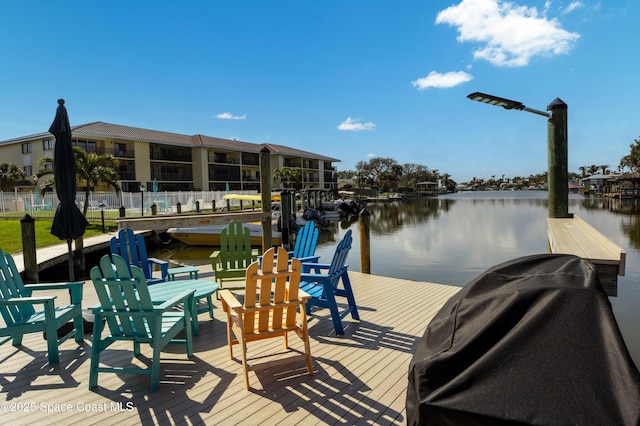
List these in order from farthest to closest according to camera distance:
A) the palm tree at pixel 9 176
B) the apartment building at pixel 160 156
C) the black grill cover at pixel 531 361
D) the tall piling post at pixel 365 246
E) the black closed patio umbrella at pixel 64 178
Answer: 1. the apartment building at pixel 160 156
2. the palm tree at pixel 9 176
3. the tall piling post at pixel 365 246
4. the black closed patio umbrella at pixel 64 178
5. the black grill cover at pixel 531 361

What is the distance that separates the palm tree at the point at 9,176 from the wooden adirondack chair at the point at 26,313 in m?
40.1

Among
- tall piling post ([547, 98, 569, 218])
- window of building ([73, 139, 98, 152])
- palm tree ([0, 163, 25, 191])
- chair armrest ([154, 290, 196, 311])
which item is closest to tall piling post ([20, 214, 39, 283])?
chair armrest ([154, 290, 196, 311])

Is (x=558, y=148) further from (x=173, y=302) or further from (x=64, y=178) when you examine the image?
(x=64, y=178)

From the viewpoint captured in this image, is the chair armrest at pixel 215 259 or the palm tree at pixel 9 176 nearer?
the chair armrest at pixel 215 259

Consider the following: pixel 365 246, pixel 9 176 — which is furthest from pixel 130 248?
Answer: pixel 9 176

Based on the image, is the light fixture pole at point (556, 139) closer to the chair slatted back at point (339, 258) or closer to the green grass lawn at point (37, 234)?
the chair slatted back at point (339, 258)

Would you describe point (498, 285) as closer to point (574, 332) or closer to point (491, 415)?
point (574, 332)

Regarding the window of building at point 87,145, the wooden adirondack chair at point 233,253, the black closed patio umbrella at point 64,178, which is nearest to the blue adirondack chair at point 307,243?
the wooden adirondack chair at point 233,253

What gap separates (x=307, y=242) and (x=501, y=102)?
3404 millimetres

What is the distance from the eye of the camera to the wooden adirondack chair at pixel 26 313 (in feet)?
11.6

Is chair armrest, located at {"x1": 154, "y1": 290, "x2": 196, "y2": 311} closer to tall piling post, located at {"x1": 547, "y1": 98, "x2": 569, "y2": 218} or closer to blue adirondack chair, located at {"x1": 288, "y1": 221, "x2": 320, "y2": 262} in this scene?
blue adirondack chair, located at {"x1": 288, "y1": 221, "x2": 320, "y2": 262}

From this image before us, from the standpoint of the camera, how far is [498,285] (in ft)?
5.32

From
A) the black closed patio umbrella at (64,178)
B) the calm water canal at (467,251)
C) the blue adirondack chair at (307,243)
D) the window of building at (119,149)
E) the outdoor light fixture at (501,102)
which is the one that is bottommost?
the calm water canal at (467,251)

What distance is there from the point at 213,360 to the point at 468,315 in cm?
292
